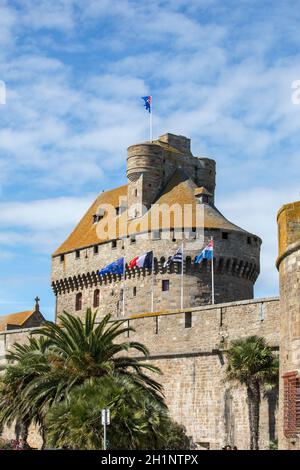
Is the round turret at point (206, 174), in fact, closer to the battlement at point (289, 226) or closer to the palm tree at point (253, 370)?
the palm tree at point (253, 370)

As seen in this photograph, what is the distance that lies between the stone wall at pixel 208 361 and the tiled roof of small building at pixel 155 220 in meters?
16.2

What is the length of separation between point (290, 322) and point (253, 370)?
1367 cm

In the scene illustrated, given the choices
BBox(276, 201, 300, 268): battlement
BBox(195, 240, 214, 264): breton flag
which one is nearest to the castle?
BBox(195, 240, 214, 264): breton flag

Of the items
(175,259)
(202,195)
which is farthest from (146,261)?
(202,195)

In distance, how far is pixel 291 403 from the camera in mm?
18016

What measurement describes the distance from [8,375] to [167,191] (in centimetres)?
2655

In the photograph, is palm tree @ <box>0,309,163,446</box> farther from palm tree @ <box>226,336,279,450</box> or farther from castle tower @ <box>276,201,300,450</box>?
castle tower @ <box>276,201,300,450</box>

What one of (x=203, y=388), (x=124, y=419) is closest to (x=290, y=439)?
(x=124, y=419)

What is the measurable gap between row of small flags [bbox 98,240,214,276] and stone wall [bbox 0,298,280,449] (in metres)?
12.6

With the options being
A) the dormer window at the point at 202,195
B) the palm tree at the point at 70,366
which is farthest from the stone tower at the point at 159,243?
the palm tree at the point at 70,366

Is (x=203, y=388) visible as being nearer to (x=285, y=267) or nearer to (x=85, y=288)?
(x=285, y=267)

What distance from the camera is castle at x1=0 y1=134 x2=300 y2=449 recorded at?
34.1 m

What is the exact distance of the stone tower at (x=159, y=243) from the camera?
52.6 metres

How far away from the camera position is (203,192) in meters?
54.9
